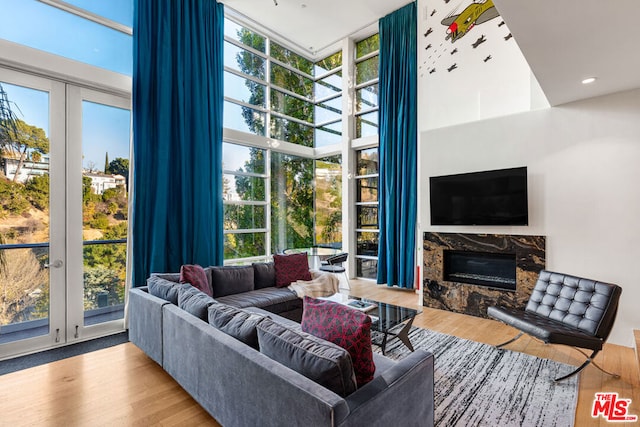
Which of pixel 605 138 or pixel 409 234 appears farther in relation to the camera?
pixel 409 234

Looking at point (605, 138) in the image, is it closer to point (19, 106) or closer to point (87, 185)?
point (87, 185)

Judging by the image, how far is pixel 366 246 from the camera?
6473 millimetres

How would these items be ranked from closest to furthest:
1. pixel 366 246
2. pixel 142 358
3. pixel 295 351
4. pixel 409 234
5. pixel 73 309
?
pixel 295 351, pixel 142 358, pixel 73 309, pixel 409 234, pixel 366 246

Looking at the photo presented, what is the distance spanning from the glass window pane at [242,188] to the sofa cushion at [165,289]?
2.41 metres

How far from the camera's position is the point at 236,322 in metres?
1.97

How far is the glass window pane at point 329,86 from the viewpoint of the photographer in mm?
6762

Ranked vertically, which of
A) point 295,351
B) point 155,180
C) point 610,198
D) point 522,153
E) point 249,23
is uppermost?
point 249,23

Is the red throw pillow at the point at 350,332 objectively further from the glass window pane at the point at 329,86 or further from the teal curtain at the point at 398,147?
the glass window pane at the point at 329,86

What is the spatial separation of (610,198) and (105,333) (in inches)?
237

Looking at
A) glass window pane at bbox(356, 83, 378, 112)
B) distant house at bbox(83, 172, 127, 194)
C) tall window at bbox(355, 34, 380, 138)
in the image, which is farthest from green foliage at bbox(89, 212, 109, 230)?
glass window pane at bbox(356, 83, 378, 112)

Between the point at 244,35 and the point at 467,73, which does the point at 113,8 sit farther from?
the point at 467,73

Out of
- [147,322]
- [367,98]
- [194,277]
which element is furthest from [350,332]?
[367,98]

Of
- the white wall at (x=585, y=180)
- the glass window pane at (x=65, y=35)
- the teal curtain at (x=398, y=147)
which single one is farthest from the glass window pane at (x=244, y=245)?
the white wall at (x=585, y=180)

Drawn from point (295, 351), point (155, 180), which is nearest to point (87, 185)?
point (155, 180)
